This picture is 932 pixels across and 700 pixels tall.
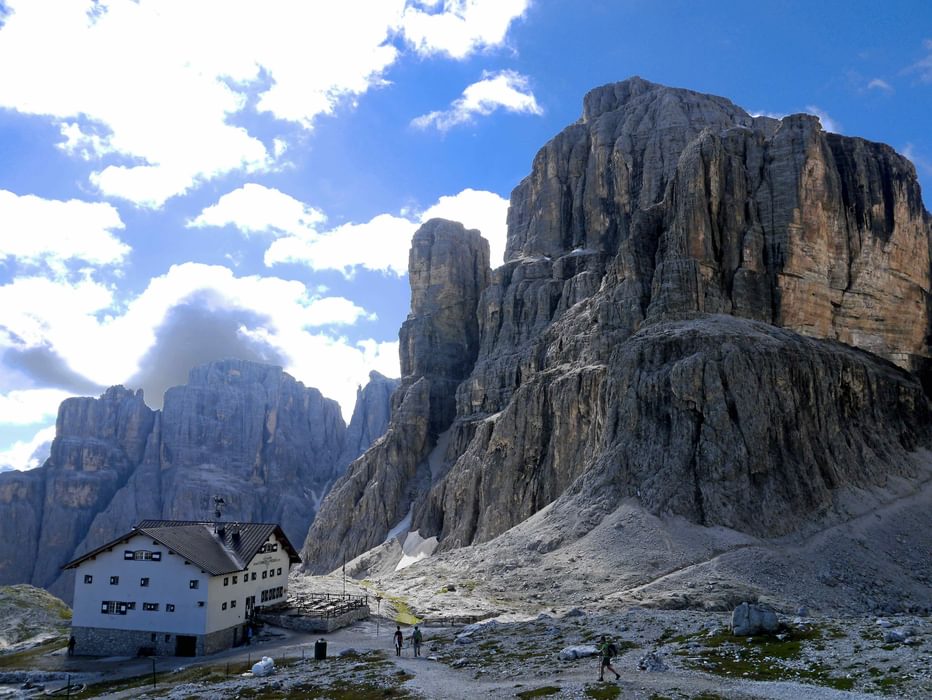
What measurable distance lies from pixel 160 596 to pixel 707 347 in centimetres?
6729

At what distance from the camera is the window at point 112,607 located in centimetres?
5700

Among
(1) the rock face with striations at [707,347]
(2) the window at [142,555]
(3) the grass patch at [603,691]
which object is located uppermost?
(1) the rock face with striations at [707,347]

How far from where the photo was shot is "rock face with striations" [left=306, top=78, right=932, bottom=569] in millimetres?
92125

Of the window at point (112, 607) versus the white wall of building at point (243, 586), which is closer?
the white wall of building at point (243, 586)

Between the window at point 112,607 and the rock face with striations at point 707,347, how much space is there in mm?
47922

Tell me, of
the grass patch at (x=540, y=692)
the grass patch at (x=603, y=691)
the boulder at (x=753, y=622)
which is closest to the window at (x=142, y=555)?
the grass patch at (x=540, y=692)

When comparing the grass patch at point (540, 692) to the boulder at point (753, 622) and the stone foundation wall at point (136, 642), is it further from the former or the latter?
the stone foundation wall at point (136, 642)

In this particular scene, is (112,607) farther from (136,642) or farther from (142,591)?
(136,642)

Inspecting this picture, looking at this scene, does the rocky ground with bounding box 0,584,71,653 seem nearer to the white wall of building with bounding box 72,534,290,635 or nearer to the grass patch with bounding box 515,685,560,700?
the white wall of building with bounding box 72,534,290,635

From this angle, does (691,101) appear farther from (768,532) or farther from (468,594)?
(468,594)

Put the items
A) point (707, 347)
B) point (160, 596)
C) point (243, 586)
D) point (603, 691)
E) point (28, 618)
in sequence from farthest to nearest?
point (707, 347), point (28, 618), point (243, 586), point (160, 596), point (603, 691)

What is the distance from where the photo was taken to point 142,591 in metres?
56.7

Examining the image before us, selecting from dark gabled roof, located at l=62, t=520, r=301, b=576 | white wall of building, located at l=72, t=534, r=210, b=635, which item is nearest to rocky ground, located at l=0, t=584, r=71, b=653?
white wall of building, located at l=72, t=534, r=210, b=635

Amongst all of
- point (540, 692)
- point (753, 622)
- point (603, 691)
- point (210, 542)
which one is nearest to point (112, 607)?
point (210, 542)
